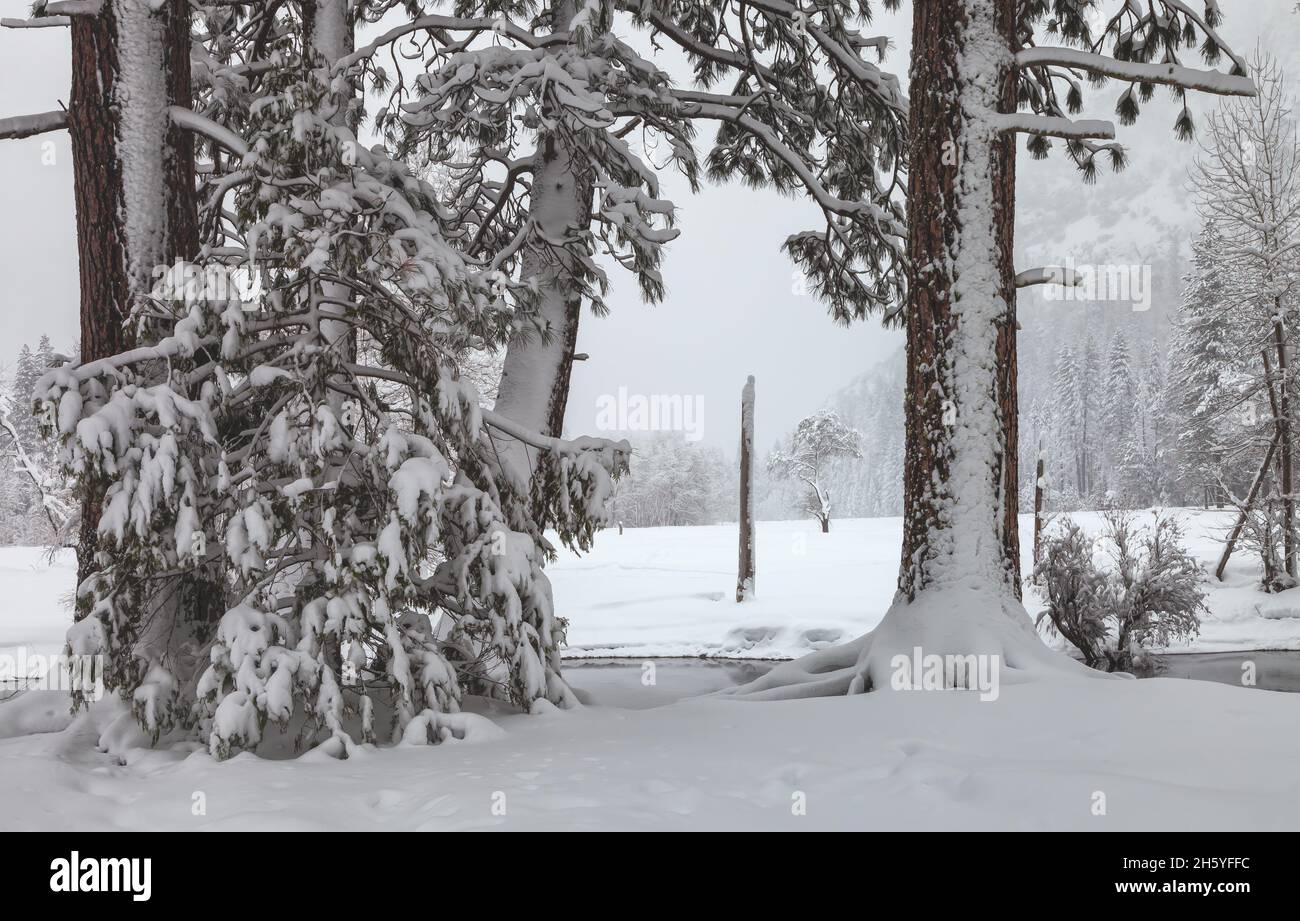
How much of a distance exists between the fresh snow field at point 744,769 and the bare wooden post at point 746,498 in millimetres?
10752

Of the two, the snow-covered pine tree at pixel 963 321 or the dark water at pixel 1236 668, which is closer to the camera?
the snow-covered pine tree at pixel 963 321

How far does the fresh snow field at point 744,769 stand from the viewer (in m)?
3.26

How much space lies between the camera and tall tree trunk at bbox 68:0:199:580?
5.41 metres

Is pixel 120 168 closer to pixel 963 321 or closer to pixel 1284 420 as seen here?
pixel 963 321

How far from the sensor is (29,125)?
570 centimetres

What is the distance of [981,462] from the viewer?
6051mm

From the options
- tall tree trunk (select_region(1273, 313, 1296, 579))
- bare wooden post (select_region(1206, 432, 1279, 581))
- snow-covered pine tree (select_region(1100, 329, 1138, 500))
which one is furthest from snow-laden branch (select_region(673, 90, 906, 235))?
snow-covered pine tree (select_region(1100, 329, 1138, 500))

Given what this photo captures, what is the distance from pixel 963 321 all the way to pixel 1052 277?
2.38 ft

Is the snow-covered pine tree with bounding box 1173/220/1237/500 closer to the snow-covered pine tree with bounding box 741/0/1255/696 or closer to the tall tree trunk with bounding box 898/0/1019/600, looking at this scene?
the snow-covered pine tree with bounding box 741/0/1255/696

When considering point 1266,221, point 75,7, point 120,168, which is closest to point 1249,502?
point 1266,221

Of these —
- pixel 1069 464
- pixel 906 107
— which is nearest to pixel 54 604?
pixel 906 107

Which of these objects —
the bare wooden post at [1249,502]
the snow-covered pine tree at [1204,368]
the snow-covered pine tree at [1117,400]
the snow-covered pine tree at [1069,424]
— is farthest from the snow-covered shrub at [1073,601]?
the snow-covered pine tree at [1069,424]

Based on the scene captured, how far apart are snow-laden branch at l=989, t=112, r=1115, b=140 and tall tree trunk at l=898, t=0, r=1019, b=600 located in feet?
0.34

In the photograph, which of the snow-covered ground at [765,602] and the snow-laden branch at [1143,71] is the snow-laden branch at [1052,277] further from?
the snow-covered ground at [765,602]
